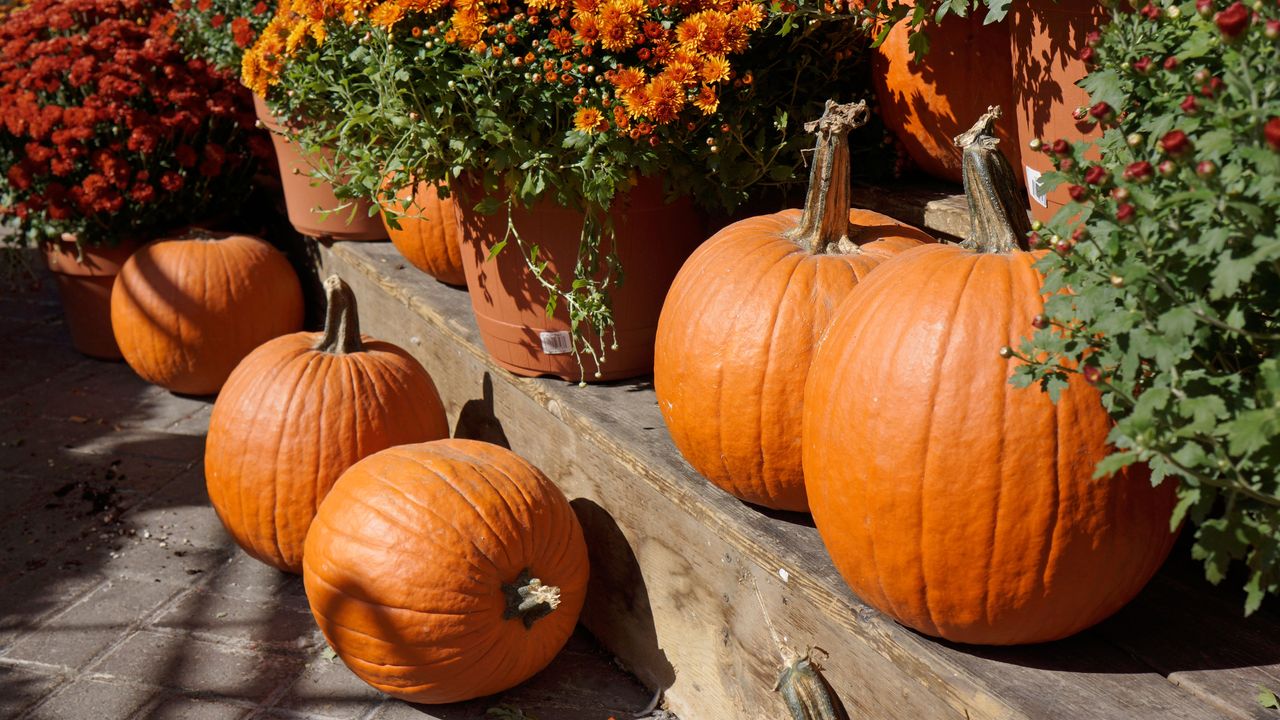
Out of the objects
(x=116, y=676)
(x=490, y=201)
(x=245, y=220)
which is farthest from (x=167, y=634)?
(x=245, y=220)

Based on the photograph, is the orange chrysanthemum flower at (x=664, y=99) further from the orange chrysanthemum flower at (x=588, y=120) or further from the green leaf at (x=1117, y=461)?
the green leaf at (x=1117, y=461)

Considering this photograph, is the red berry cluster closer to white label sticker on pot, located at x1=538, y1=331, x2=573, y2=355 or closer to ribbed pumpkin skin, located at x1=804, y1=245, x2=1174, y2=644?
white label sticker on pot, located at x1=538, y1=331, x2=573, y2=355

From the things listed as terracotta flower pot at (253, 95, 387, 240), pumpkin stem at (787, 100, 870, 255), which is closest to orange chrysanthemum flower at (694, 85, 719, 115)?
pumpkin stem at (787, 100, 870, 255)

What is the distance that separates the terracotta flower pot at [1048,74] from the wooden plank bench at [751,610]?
0.97 ft

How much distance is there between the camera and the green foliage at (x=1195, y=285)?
1.08m

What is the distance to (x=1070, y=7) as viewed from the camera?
1.86m

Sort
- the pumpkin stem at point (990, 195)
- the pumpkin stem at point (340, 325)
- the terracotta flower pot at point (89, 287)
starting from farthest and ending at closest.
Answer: the terracotta flower pot at point (89, 287) → the pumpkin stem at point (340, 325) → the pumpkin stem at point (990, 195)

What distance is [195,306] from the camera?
3.91 m

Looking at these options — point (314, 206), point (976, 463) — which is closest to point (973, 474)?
point (976, 463)

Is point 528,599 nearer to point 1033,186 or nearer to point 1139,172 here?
point 1033,186

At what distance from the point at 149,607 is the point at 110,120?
80.6 inches

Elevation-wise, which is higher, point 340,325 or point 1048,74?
point 1048,74

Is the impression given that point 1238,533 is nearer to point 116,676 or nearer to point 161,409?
point 116,676

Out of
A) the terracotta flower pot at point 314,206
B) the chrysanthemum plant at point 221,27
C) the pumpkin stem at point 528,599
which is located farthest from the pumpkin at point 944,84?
the chrysanthemum plant at point 221,27
